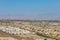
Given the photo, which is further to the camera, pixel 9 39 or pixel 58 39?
pixel 58 39

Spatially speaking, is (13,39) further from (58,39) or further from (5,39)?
(58,39)

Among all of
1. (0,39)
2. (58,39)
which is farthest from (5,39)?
(58,39)

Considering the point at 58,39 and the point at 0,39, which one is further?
A: the point at 58,39

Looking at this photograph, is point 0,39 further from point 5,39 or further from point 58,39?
point 58,39

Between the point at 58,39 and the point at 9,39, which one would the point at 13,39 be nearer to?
the point at 9,39

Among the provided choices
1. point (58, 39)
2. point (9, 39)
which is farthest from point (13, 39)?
point (58, 39)
